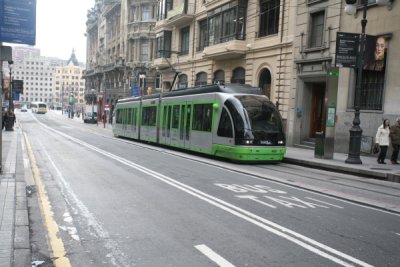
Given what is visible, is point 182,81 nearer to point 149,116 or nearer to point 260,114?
point 149,116

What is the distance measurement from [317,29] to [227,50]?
765 cm

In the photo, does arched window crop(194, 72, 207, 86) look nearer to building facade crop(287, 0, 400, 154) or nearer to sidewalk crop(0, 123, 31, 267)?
building facade crop(287, 0, 400, 154)

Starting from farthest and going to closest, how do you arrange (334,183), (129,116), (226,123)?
(129,116), (226,123), (334,183)

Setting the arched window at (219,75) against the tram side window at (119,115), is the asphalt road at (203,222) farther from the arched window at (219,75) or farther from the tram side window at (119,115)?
the arched window at (219,75)

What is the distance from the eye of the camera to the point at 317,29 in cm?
2364

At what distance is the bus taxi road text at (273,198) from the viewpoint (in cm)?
864

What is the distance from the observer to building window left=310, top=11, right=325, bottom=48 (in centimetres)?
2328

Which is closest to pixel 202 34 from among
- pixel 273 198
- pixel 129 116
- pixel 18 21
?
pixel 129 116

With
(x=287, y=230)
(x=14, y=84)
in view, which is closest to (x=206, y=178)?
(x=287, y=230)

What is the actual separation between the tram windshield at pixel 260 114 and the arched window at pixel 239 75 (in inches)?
541

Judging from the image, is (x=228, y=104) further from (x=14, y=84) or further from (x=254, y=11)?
(x=14, y=84)

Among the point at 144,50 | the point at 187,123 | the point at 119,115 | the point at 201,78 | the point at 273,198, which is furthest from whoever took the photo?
the point at 144,50

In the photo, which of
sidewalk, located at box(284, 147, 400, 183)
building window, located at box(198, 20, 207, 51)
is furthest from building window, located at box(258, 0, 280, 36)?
sidewalk, located at box(284, 147, 400, 183)

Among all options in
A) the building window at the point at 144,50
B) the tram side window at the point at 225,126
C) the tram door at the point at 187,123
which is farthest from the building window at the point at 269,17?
the building window at the point at 144,50
